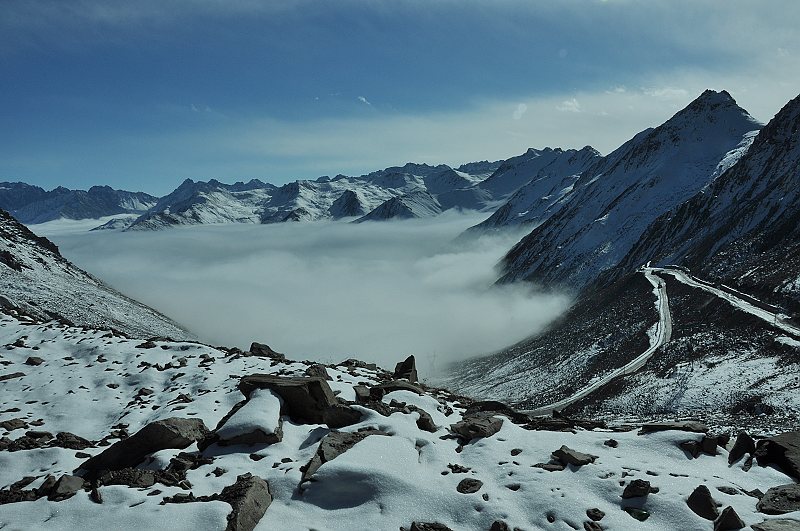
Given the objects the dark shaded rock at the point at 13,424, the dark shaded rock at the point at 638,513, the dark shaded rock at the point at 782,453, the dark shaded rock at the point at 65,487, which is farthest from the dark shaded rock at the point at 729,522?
the dark shaded rock at the point at 13,424

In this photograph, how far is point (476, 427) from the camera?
16.7 m

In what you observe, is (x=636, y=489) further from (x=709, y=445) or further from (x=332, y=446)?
(x=332, y=446)

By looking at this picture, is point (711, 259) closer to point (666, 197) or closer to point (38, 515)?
point (666, 197)

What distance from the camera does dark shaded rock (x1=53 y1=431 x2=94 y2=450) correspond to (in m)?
16.9

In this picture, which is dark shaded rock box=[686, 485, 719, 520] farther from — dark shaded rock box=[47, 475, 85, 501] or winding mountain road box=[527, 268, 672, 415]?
winding mountain road box=[527, 268, 672, 415]

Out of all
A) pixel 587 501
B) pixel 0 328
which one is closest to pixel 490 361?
pixel 0 328

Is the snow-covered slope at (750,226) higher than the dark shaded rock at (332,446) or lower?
higher

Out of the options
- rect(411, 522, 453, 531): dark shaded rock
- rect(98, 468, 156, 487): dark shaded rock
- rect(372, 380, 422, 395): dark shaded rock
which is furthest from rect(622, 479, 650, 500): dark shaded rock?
rect(98, 468, 156, 487): dark shaded rock

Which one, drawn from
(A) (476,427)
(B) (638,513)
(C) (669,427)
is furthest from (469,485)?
(C) (669,427)

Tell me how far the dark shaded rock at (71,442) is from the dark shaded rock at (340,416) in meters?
8.34

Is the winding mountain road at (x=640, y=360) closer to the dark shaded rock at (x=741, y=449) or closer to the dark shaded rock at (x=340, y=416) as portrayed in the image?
the dark shaded rock at (x=741, y=449)

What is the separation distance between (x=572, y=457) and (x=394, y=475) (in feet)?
17.3

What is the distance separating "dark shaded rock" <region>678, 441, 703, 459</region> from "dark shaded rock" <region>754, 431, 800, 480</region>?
5.07 feet

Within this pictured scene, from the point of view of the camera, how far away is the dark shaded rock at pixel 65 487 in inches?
500
